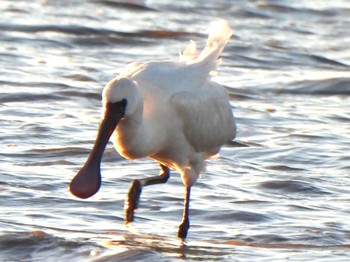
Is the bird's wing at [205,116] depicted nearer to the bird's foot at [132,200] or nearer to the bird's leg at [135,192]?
the bird's leg at [135,192]

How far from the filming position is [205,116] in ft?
32.3

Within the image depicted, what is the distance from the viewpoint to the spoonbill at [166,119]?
28.2 ft

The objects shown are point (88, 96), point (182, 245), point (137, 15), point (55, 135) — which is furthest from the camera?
point (137, 15)

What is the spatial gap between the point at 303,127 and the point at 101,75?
3.09 meters

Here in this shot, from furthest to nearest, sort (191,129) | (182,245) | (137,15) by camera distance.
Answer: (137,15) < (191,129) < (182,245)

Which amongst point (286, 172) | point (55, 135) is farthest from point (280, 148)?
point (55, 135)

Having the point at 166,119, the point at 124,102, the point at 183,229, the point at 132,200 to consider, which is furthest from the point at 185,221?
the point at 124,102

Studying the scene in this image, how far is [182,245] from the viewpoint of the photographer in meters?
9.00

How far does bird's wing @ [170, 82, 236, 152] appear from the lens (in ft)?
31.0

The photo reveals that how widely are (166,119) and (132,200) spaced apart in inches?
27.0

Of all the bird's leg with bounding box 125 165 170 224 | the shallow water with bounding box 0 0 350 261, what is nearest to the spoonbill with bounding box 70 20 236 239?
the bird's leg with bounding box 125 165 170 224

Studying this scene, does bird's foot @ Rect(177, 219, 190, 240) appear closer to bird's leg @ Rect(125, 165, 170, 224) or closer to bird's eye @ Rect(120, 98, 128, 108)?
bird's leg @ Rect(125, 165, 170, 224)

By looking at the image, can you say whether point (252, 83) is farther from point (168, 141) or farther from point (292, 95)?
point (168, 141)

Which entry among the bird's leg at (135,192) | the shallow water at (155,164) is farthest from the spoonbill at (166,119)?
the shallow water at (155,164)
